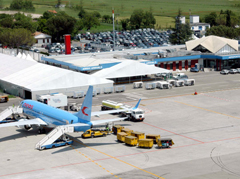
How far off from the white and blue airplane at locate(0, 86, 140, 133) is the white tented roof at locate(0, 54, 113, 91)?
934 inches

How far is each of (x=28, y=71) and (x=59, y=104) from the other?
25.6 metres

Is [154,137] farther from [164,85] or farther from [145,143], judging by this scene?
[164,85]

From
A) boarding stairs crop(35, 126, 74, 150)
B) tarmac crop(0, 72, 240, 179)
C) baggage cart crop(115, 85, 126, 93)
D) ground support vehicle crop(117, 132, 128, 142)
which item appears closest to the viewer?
tarmac crop(0, 72, 240, 179)

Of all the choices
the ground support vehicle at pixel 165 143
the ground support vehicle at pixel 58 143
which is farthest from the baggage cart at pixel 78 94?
the ground support vehicle at pixel 165 143

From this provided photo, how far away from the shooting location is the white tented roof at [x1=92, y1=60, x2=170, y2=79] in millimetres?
112875

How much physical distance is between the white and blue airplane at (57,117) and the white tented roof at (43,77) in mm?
23717

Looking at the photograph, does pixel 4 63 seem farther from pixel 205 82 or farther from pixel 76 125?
pixel 76 125

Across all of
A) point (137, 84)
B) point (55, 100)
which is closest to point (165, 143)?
point (55, 100)

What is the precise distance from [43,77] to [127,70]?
23722mm

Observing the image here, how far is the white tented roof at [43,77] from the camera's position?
323 feet

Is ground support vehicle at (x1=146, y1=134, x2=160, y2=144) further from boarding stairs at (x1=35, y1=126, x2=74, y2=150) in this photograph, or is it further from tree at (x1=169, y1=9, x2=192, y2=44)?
tree at (x1=169, y1=9, x2=192, y2=44)

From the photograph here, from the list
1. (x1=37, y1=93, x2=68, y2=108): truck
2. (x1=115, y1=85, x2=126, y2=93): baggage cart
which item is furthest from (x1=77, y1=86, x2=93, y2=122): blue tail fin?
(x1=115, y1=85, x2=126, y2=93): baggage cart

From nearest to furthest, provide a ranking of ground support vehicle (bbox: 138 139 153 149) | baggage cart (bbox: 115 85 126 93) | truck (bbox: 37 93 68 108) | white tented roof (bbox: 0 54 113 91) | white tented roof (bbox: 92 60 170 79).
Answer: ground support vehicle (bbox: 138 139 153 149) → truck (bbox: 37 93 68 108) → white tented roof (bbox: 0 54 113 91) → baggage cart (bbox: 115 85 126 93) → white tented roof (bbox: 92 60 170 79)

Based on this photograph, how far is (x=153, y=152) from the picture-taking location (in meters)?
58.7
